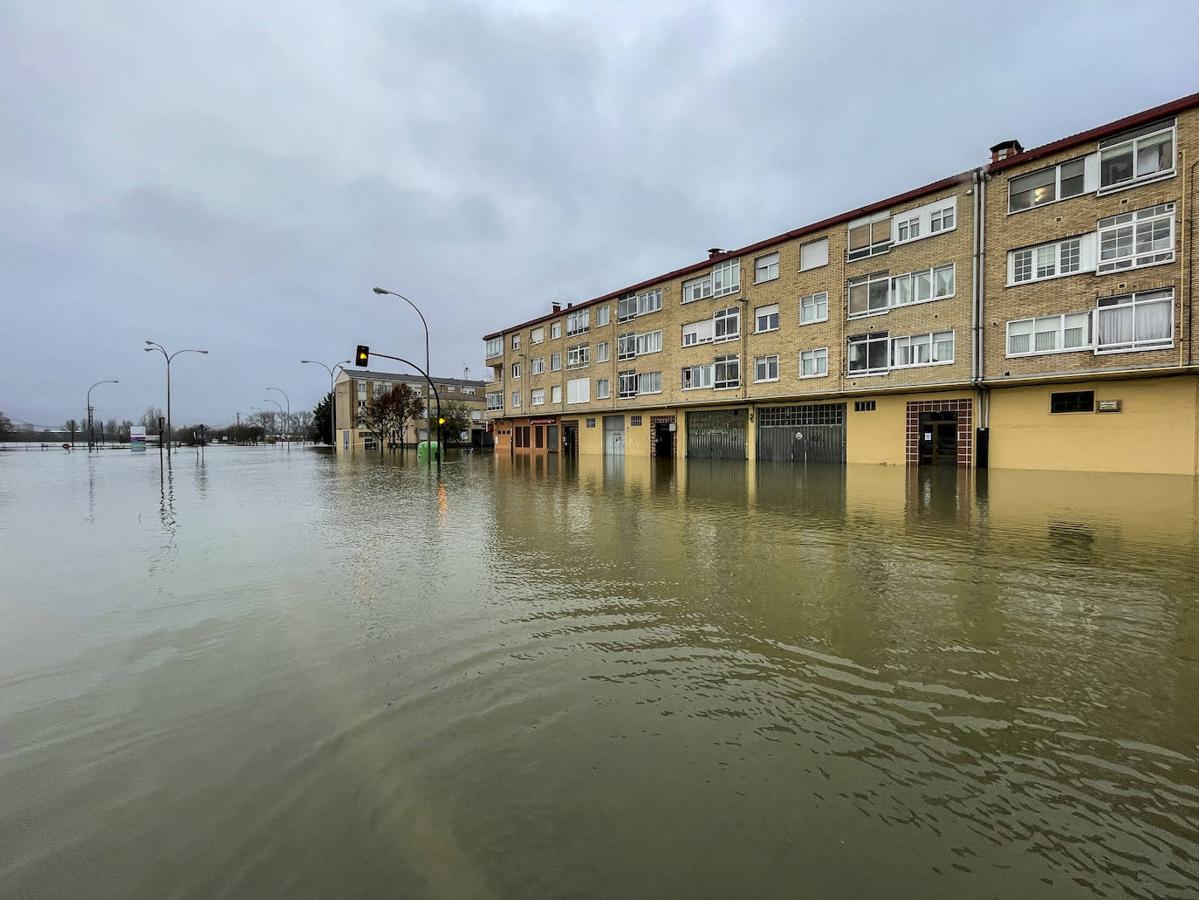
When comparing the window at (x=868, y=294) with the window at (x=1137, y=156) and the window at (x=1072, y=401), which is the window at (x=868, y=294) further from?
the window at (x=1137, y=156)

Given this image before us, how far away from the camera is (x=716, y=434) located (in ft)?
107

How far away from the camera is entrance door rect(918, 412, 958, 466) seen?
23.3 metres

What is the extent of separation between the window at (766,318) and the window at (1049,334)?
10425 millimetres

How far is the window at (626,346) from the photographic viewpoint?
124 feet

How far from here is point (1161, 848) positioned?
7.27 ft

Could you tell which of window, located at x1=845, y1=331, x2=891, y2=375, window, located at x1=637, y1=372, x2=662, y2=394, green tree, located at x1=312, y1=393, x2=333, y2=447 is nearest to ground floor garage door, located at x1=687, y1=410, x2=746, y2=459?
window, located at x1=637, y1=372, x2=662, y2=394

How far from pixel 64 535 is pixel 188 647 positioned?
727 centimetres

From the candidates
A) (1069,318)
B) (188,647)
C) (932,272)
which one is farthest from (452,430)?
(188,647)

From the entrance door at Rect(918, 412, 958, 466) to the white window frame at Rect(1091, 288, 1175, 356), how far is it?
17.3 feet

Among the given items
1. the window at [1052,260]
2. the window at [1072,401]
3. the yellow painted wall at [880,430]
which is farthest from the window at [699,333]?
the window at [1072,401]

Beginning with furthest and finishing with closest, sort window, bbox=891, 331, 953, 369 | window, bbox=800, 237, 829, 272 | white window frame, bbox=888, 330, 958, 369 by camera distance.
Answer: window, bbox=800, 237, 829, 272 → window, bbox=891, 331, 953, 369 → white window frame, bbox=888, 330, 958, 369

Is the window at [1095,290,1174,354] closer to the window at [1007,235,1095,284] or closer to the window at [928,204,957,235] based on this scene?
the window at [1007,235,1095,284]

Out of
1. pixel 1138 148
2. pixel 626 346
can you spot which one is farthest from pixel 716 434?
pixel 1138 148

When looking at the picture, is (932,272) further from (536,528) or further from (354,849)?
(354,849)
